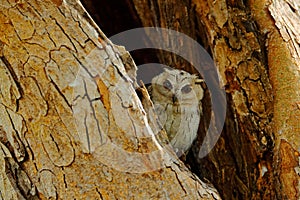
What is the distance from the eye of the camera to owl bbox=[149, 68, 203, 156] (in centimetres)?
187

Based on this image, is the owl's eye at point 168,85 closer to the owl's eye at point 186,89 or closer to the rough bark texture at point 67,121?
the owl's eye at point 186,89

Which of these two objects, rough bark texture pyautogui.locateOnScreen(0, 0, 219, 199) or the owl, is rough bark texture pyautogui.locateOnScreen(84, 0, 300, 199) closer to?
the owl

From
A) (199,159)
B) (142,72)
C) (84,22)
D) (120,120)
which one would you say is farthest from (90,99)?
(142,72)

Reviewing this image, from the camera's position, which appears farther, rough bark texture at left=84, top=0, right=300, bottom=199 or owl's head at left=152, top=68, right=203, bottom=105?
owl's head at left=152, top=68, right=203, bottom=105

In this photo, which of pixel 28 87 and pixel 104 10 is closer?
pixel 28 87

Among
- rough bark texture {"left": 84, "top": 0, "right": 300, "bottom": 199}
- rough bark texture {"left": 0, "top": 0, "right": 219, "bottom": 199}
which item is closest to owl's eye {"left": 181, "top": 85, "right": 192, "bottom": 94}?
rough bark texture {"left": 84, "top": 0, "right": 300, "bottom": 199}

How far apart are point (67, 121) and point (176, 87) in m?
0.62

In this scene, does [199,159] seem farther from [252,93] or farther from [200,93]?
[252,93]

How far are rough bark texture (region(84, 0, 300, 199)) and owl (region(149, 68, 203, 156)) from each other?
13 cm

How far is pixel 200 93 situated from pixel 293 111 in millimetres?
388

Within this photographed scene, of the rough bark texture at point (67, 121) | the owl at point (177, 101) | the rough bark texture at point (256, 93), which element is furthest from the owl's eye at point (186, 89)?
the rough bark texture at point (67, 121)

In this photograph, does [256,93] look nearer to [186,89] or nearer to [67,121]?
[186,89]

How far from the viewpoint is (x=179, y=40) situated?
2061 mm

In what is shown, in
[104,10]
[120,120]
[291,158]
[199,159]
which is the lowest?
[291,158]
